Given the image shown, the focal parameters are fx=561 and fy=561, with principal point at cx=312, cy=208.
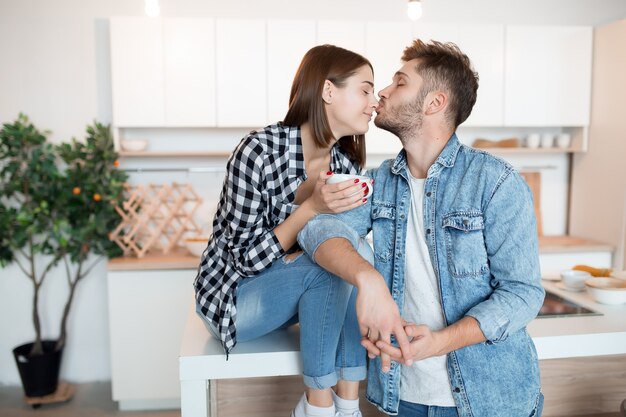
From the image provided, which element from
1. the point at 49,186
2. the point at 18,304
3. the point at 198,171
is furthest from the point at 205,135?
the point at 18,304

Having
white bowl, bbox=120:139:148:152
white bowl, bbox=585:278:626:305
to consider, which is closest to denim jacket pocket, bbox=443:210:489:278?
white bowl, bbox=585:278:626:305

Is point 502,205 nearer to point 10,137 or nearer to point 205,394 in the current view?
point 205,394

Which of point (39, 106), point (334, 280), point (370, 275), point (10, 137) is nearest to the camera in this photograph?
point (370, 275)

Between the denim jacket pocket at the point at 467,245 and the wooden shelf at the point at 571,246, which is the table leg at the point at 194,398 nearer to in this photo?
the denim jacket pocket at the point at 467,245

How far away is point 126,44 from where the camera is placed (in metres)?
3.05

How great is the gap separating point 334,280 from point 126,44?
7.52 feet

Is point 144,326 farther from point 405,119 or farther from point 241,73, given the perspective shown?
point 405,119

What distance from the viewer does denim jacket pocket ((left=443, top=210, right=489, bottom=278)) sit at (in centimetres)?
126

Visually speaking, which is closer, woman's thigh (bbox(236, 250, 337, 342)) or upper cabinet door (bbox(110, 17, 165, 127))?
woman's thigh (bbox(236, 250, 337, 342))

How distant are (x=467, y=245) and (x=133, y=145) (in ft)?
7.89

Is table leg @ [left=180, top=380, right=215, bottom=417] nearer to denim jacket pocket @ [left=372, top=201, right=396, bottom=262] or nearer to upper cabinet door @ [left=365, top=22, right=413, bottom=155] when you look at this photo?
denim jacket pocket @ [left=372, top=201, right=396, bottom=262]

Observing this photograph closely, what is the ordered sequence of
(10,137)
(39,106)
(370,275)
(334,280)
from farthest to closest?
(39,106) < (10,137) < (334,280) < (370,275)

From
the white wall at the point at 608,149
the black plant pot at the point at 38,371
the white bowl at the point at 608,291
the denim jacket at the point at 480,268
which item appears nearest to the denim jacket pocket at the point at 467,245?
the denim jacket at the point at 480,268

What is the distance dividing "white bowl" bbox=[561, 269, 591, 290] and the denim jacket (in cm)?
84
